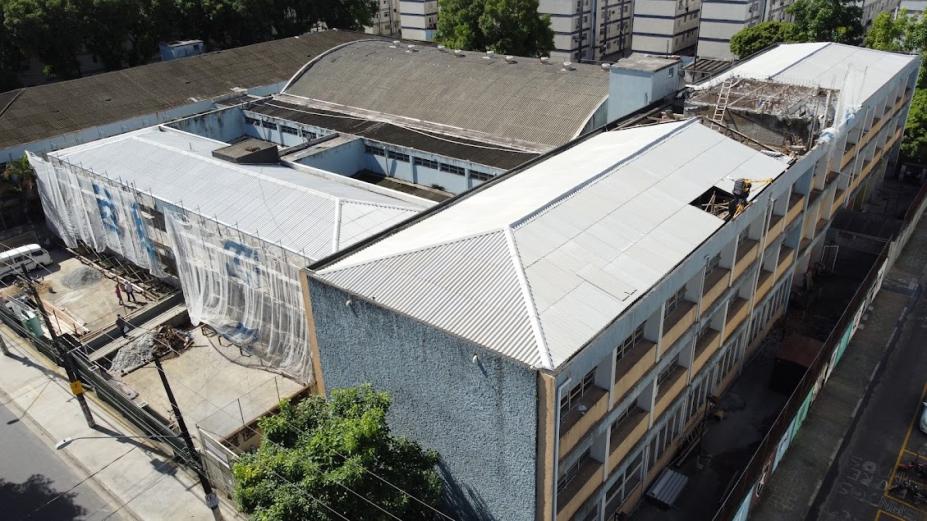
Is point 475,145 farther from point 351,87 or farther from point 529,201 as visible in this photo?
point 529,201

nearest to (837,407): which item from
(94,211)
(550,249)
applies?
(550,249)

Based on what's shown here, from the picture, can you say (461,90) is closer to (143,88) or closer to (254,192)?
(254,192)

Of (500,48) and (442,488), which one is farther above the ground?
(500,48)

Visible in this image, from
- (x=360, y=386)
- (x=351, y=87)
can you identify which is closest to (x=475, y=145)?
(x=351, y=87)

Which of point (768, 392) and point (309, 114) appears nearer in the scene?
point (768, 392)

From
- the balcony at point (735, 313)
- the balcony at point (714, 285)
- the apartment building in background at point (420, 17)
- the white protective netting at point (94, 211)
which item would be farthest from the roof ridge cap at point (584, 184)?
the apartment building in background at point (420, 17)

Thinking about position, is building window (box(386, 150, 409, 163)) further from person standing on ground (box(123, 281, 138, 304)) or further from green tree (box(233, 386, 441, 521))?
green tree (box(233, 386, 441, 521))

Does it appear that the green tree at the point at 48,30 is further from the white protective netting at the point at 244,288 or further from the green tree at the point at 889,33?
the green tree at the point at 889,33
